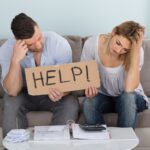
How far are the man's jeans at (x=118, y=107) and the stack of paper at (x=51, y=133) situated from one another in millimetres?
301

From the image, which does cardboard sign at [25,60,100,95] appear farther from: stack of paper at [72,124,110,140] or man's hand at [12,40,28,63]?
stack of paper at [72,124,110,140]

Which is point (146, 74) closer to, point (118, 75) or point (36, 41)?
point (118, 75)

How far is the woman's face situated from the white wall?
77cm

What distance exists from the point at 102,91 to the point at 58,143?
63 cm

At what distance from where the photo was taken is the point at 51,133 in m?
1.72

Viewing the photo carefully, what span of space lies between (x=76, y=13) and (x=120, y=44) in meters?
0.86

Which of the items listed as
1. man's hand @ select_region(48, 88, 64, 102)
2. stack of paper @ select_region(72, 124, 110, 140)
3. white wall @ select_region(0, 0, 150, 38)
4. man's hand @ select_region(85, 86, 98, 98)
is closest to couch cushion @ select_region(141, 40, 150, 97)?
white wall @ select_region(0, 0, 150, 38)

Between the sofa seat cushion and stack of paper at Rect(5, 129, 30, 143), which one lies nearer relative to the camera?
stack of paper at Rect(5, 129, 30, 143)

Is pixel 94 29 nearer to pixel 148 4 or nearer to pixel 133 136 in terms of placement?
pixel 148 4

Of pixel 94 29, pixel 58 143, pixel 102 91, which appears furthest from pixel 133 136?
pixel 94 29

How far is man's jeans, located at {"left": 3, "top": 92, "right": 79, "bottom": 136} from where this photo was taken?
6.69ft

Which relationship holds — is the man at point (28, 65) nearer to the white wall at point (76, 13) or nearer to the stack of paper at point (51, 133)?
the stack of paper at point (51, 133)

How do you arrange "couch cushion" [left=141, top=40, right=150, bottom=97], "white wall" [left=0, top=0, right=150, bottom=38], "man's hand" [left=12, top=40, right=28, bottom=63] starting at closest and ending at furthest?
"man's hand" [left=12, top=40, right=28, bottom=63] → "couch cushion" [left=141, top=40, right=150, bottom=97] → "white wall" [left=0, top=0, right=150, bottom=38]

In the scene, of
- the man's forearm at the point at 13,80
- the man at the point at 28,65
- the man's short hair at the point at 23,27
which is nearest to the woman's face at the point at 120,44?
the man at the point at 28,65
